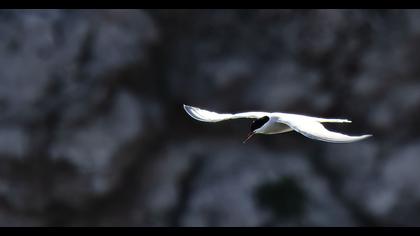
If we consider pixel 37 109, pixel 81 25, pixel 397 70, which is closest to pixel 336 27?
pixel 397 70

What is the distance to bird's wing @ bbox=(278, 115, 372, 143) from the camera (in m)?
2.34

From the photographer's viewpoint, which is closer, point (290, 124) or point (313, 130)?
point (313, 130)

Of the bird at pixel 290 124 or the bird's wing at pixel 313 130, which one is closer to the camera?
the bird's wing at pixel 313 130

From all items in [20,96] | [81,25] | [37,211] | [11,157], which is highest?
[81,25]

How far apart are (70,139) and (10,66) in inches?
29.0

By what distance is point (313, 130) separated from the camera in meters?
2.62

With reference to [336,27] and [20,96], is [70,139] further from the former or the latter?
[336,27]

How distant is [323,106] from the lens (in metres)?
6.13

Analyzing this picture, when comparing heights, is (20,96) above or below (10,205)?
above

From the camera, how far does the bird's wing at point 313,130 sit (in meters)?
2.34

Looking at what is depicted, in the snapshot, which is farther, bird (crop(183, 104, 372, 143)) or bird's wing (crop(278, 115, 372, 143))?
bird (crop(183, 104, 372, 143))

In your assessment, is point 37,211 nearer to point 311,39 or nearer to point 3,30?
point 3,30

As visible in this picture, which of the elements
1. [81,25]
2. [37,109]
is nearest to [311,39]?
[81,25]

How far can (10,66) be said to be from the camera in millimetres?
5891
